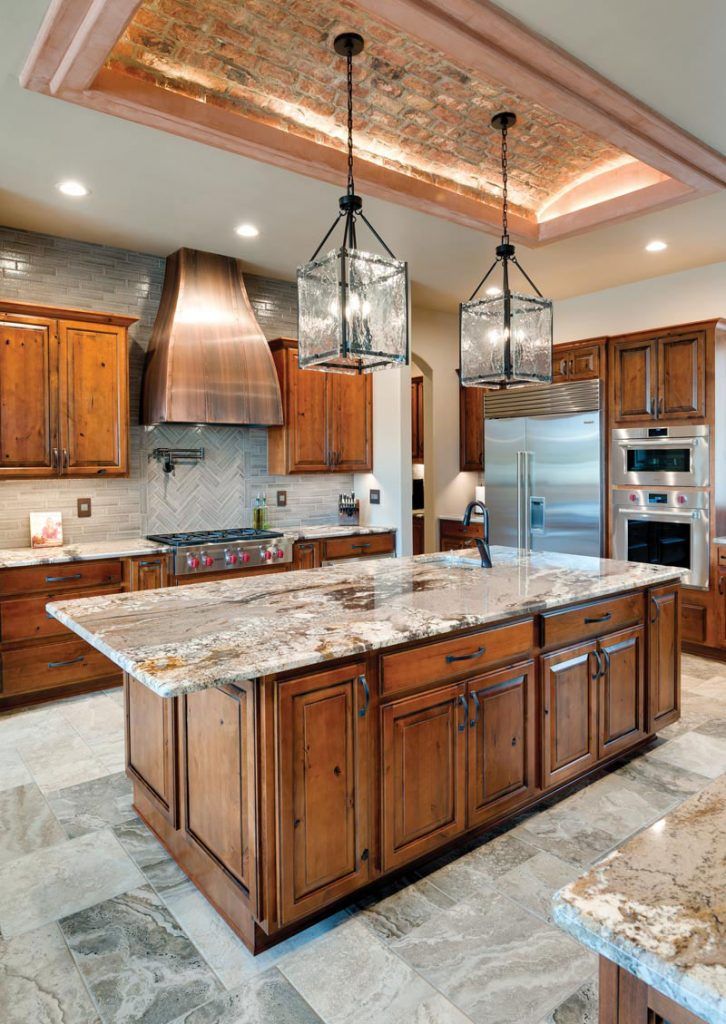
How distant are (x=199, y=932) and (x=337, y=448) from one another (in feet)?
13.1

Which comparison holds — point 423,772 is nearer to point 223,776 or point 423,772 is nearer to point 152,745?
point 223,776

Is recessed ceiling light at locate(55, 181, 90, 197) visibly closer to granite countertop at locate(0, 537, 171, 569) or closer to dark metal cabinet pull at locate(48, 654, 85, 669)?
granite countertop at locate(0, 537, 171, 569)

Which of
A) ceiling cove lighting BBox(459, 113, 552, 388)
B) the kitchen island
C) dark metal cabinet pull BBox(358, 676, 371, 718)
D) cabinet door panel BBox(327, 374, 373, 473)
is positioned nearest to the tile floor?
the kitchen island

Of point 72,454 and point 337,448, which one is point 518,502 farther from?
point 72,454

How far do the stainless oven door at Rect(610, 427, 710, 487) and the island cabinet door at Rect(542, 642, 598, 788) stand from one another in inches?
102

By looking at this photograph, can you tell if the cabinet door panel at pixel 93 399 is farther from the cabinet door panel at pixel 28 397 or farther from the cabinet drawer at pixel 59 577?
the cabinet drawer at pixel 59 577

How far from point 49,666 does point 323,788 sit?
9.08 feet

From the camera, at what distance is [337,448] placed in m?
5.50

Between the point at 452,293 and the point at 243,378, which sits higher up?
the point at 452,293

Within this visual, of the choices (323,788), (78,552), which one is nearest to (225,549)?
(78,552)

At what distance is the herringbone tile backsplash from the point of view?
14.2 feet

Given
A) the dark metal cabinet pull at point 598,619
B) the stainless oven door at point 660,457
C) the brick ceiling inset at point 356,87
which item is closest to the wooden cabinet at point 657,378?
the stainless oven door at point 660,457

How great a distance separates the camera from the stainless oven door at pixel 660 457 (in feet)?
15.5

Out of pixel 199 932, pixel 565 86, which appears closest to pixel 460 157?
pixel 565 86
